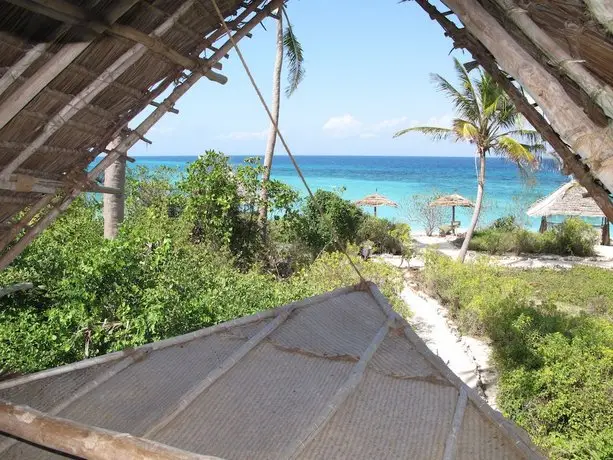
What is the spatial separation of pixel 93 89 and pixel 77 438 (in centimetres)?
138

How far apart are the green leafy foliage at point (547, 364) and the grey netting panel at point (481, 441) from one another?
2573 mm

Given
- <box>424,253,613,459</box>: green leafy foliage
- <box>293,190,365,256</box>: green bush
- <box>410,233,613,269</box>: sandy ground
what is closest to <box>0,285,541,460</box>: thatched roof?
<box>424,253,613,459</box>: green leafy foliage

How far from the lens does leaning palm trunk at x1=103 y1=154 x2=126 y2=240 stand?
683 centimetres

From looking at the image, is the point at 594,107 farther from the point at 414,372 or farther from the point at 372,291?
the point at 372,291

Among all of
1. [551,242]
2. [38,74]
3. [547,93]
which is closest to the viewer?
[547,93]

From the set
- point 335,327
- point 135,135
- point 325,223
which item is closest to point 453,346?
point 325,223

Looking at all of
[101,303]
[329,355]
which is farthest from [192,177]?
[329,355]

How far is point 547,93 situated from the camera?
1.29m

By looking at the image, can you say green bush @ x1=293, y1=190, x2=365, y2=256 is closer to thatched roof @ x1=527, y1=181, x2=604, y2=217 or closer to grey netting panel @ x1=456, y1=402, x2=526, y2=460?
thatched roof @ x1=527, y1=181, x2=604, y2=217

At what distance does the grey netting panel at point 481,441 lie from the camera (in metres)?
1.92

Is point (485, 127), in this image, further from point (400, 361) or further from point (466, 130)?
point (400, 361)

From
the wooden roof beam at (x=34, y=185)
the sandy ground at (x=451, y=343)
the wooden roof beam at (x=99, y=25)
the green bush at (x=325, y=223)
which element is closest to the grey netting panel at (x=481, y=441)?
the wooden roof beam at (x=99, y=25)

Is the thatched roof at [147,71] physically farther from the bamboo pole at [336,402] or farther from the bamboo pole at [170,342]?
the bamboo pole at [336,402]

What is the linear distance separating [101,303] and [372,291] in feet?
9.78
